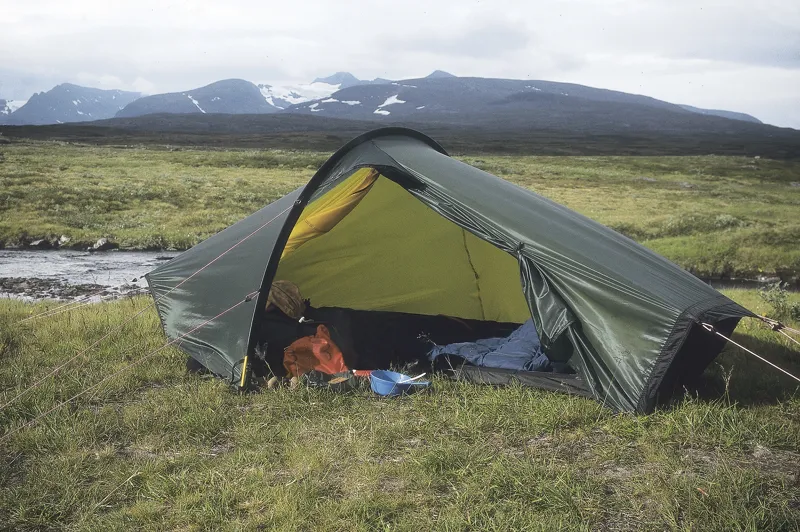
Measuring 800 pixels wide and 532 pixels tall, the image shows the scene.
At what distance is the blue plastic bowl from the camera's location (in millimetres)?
5570

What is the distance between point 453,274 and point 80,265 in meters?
11.7

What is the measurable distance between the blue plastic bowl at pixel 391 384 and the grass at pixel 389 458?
0.40 feet

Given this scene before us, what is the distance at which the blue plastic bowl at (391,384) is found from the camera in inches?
219

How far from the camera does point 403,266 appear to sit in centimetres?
855

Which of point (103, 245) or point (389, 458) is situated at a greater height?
point (389, 458)

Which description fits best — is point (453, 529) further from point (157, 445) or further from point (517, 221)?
point (517, 221)

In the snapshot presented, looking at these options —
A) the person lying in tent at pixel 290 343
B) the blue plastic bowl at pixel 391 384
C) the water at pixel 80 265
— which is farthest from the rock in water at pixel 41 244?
the blue plastic bowl at pixel 391 384

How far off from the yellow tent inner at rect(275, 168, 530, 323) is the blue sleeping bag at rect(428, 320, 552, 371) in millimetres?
1415

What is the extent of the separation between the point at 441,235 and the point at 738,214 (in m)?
22.3

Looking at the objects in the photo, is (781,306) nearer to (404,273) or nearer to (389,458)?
(404,273)

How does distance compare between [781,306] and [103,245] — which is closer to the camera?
[781,306]

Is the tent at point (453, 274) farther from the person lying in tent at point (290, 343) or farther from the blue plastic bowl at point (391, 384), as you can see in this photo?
the blue plastic bowl at point (391, 384)

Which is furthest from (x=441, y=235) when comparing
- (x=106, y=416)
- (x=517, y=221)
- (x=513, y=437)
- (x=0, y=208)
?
(x=0, y=208)

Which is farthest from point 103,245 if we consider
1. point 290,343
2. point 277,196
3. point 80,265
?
point 290,343
